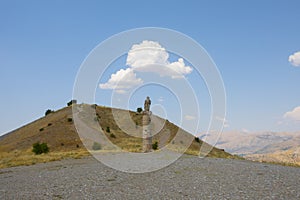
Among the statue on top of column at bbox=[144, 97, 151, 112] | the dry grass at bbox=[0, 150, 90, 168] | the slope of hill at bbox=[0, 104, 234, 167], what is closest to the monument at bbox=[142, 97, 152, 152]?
the statue on top of column at bbox=[144, 97, 151, 112]

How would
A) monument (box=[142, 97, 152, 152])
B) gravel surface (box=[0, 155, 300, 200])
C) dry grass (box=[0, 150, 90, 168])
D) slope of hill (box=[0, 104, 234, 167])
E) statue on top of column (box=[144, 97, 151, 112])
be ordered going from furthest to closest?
slope of hill (box=[0, 104, 234, 167]) < statue on top of column (box=[144, 97, 151, 112]) < monument (box=[142, 97, 152, 152]) < dry grass (box=[0, 150, 90, 168]) < gravel surface (box=[0, 155, 300, 200])

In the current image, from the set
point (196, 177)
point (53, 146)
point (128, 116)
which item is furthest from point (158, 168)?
point (128, 116)

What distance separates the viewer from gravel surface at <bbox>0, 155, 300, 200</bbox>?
15195mm

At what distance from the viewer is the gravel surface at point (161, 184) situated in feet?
49.9

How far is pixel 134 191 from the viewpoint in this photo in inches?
634

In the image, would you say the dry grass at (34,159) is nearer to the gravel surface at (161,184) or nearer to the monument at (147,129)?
the monument at (147,129)

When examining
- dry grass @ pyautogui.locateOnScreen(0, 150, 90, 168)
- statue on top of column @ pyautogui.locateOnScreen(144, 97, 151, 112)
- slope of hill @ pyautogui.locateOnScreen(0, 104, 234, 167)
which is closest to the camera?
dry grass @ pyautogui.locateOnScreen(0, 150, 90, 168)

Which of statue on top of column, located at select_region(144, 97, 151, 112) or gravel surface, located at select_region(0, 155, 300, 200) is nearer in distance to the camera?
gravel surface, located at select_region(0, 155, 300, 200)

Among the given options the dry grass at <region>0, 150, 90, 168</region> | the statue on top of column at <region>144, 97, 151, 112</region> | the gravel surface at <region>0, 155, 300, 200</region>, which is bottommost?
the gravel surface at <region>0, 155, 300, 200</region>

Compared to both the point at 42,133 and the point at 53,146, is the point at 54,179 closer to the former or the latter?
the point at 53,146

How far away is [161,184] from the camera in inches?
692

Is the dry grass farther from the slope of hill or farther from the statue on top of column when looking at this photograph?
the slope of hill

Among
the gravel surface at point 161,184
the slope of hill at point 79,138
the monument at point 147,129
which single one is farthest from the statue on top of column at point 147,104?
the slope of hill at point 79,138

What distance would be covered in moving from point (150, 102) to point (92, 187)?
733 inches
